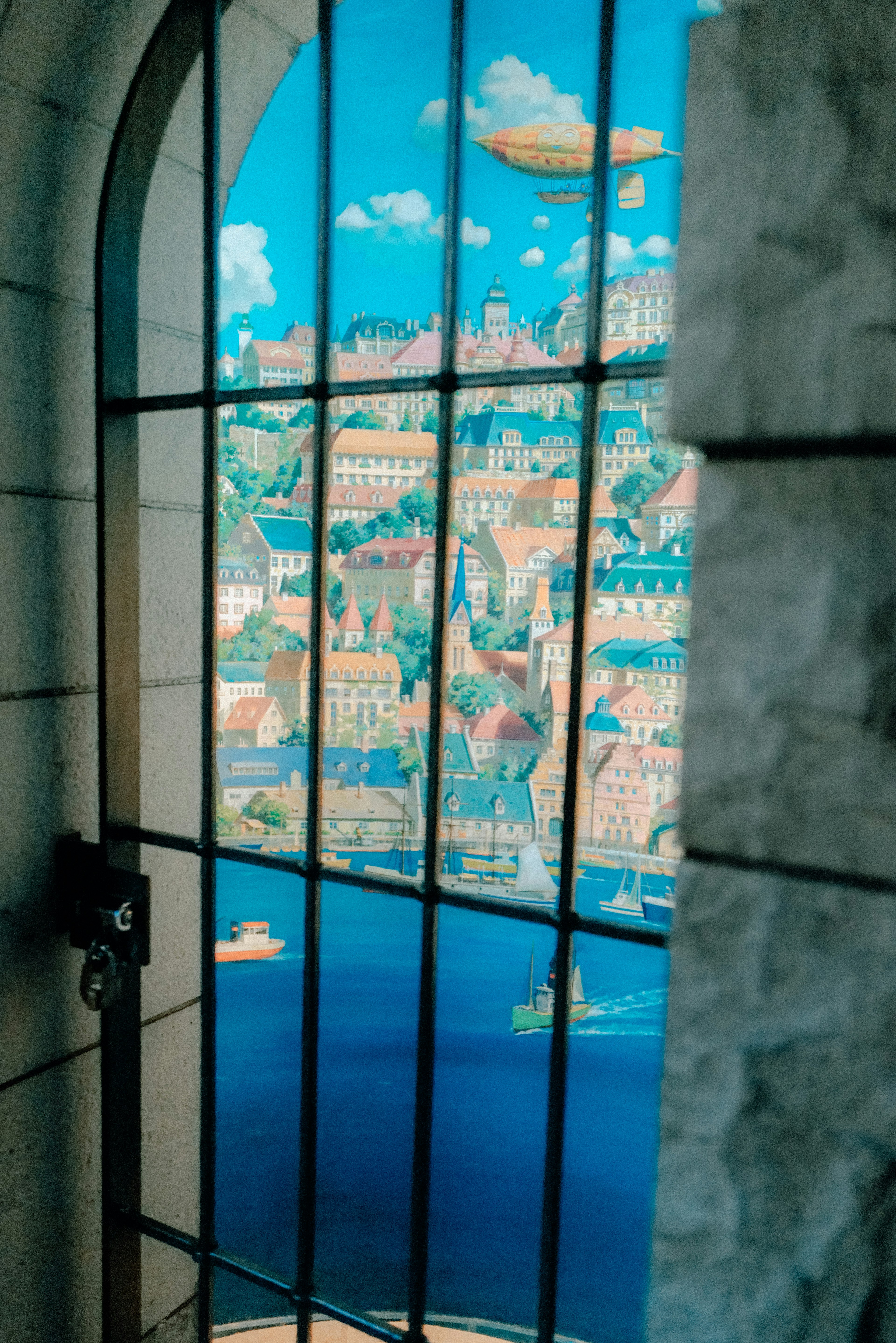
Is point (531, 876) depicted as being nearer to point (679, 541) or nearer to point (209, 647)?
point (679, 541)

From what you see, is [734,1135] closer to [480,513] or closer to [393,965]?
[480,513]

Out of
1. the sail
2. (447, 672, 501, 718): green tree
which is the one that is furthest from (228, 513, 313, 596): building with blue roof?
the sail

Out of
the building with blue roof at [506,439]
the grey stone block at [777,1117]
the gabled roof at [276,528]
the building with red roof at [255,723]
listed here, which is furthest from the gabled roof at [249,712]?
the grey stone block at [777,1117]

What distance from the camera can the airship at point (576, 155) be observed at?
1.89 metres

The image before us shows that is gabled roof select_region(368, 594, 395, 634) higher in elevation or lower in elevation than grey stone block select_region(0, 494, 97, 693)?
lower

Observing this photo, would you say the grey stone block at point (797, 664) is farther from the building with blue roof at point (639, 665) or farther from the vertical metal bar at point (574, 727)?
the building with blue roof at point (639, 665)

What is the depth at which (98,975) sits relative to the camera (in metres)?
2.05

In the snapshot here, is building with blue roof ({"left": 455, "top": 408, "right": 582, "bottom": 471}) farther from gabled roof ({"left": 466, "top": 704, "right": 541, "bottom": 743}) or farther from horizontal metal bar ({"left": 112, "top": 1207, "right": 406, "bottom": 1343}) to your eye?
gabled roof ({"left": 466, "top": 704, "right": 541, "bottom": 743})

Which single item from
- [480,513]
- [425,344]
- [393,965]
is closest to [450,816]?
[393,965]

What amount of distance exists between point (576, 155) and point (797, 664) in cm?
252

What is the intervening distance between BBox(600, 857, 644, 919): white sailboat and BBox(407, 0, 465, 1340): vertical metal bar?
95.1 feet

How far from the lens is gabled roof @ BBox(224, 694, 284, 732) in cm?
3083

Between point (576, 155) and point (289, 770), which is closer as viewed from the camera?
point (576, 155)

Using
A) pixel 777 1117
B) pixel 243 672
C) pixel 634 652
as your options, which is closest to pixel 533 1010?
pixel 634 652
